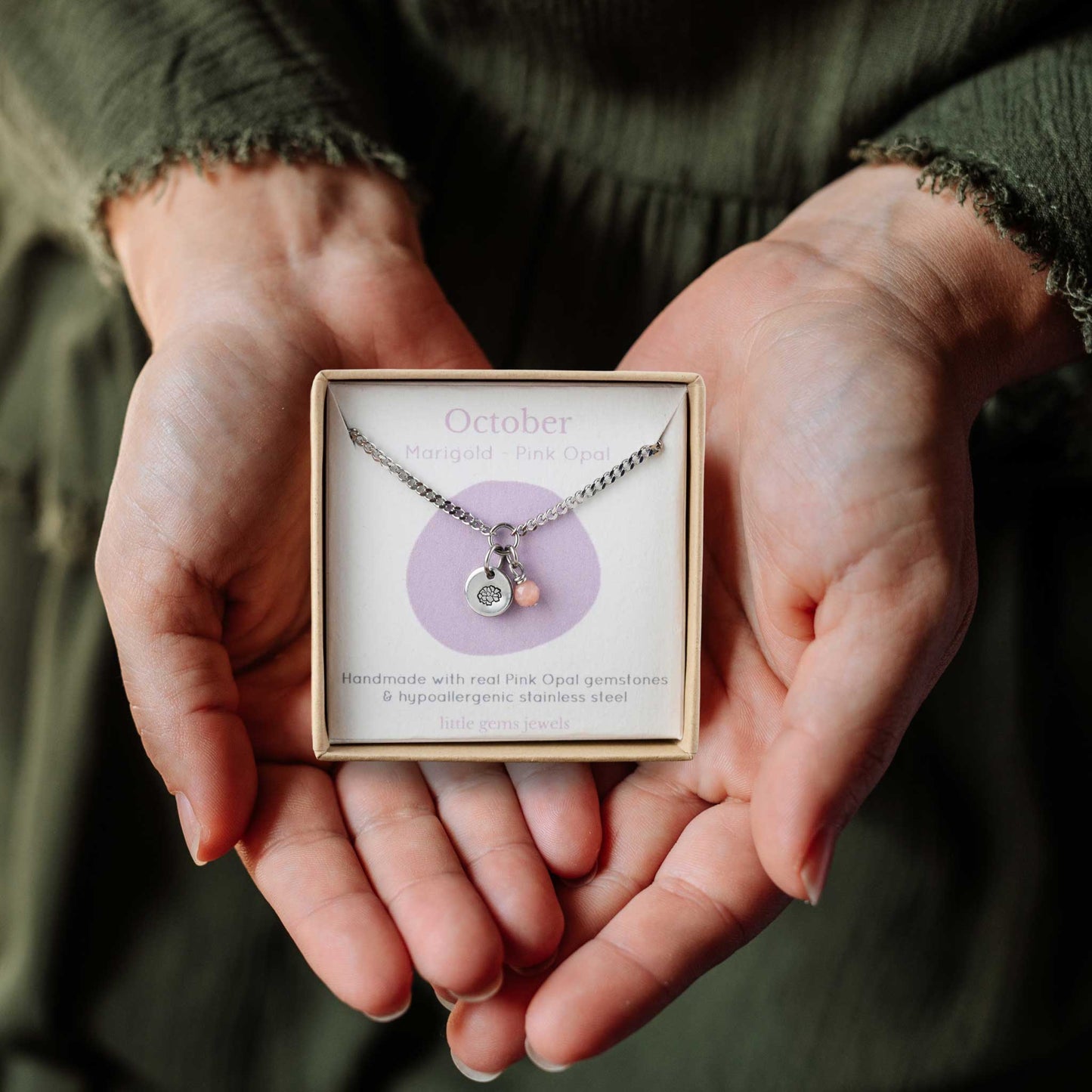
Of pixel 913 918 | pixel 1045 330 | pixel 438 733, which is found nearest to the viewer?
pixel 438 733

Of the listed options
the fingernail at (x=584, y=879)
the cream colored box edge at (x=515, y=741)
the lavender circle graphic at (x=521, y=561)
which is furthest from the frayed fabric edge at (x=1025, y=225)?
the fingernail at (x=584, y=879)

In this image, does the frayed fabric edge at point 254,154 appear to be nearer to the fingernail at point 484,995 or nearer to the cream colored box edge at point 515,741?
the cream colored box edge at point 515,741

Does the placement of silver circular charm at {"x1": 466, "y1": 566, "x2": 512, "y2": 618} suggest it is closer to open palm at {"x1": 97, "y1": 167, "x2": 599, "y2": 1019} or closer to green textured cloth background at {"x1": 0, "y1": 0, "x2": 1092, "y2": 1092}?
open palm at {"x1": 97, "y1": 167, "x2": 599, "y2": 1019}

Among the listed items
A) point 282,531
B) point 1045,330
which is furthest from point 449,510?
point 1045,330

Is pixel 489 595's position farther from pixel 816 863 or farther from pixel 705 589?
pixel 816 863

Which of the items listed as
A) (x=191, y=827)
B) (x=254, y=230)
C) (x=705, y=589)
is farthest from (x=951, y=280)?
(x=191, y=827)

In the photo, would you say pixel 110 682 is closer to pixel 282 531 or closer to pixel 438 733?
pixel 282 531
